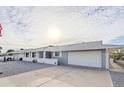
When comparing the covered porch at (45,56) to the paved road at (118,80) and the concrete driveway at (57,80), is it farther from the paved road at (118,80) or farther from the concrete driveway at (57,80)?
the paved road at (118,80)

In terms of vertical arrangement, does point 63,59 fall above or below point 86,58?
below

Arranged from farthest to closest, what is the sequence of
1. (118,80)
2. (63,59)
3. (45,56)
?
(45,56) → (63,59) → (118,80)

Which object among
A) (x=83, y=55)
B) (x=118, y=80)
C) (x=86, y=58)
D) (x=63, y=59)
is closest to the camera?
(x=118, y=80)

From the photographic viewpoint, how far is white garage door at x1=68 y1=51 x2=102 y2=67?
12.7 m

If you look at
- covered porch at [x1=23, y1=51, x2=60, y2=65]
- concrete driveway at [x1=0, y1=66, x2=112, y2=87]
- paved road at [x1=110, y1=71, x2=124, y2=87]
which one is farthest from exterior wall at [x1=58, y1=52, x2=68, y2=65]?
paved road at [x1=110, y1=71, x2=124, y2=87]

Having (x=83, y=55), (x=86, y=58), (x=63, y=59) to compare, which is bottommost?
(x=63, y=59)

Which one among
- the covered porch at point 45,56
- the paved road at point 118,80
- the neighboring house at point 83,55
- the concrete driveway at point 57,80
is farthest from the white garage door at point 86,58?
the concrete driveway at point 57,80

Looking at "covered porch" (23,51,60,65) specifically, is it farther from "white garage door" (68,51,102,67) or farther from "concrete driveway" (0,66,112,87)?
"concrete driveway" (0,66,112,87)

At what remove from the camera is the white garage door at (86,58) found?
41.5ft

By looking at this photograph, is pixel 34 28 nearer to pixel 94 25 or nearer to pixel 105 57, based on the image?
pixel 94 25

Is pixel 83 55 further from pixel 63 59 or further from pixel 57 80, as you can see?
pixel 57 80

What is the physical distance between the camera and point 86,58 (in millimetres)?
13703

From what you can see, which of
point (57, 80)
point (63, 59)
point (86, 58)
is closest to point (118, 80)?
point (57, 80)

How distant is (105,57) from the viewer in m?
12.0
